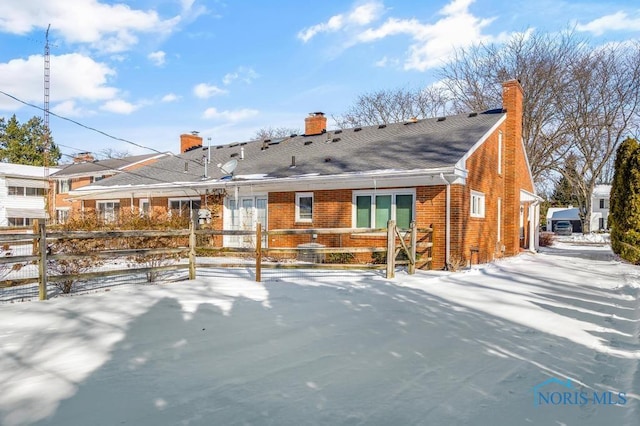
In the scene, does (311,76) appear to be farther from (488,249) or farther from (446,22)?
(488,249)

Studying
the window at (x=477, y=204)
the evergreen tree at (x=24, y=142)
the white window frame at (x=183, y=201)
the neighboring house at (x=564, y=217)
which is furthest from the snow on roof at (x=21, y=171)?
the neighboring house at (x=564, y=217)

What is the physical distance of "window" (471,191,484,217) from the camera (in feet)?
44.5

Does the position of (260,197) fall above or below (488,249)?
above

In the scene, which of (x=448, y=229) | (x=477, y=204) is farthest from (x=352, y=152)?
(x=448, y=229)

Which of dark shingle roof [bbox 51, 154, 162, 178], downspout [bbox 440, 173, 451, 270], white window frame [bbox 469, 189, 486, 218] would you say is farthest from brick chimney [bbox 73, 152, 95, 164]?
downspout [bbox 440, 173, 451, 270]

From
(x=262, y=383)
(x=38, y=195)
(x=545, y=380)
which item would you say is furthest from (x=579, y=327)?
(x=38, y=195)

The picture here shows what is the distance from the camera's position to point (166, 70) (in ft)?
63.2

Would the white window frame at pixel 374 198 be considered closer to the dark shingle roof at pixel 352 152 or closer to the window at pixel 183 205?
the dark shingle roof at pixel 352 152

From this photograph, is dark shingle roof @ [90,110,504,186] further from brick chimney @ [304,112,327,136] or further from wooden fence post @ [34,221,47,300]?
wooden fence post @ [34,221,47,300]

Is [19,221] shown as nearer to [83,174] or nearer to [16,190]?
[16,190]

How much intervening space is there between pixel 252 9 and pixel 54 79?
15706mm

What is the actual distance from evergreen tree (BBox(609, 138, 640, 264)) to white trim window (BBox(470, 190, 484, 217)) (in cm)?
477

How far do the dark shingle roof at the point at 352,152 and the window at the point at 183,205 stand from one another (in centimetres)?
89

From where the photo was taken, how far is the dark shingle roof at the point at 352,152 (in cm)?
1332
